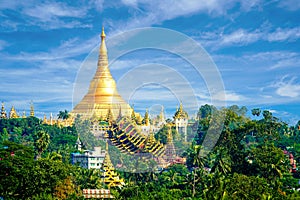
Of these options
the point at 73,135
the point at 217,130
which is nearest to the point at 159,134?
the point at 217,130

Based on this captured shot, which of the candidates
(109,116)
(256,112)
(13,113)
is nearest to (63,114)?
(13,113)

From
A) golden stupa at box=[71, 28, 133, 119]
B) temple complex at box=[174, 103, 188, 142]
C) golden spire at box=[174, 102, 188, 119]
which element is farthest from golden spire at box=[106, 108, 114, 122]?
Answer: golden spire at box=[174, 102, 188, 119]

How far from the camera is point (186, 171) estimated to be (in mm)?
26672

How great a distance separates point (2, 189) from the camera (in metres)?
15.3

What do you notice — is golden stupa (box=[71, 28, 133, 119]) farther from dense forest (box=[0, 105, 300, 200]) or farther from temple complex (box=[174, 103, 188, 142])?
temple complex (box=[174, 103, 188, 142])

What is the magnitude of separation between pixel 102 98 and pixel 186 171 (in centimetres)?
1343

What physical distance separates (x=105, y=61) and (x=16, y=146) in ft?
72.9

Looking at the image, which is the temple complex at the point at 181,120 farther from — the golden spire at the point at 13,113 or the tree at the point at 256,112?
the golden spire at the point at 13,113

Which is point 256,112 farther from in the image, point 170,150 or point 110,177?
point 110,177

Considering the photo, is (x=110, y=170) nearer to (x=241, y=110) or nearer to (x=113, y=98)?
(x=113, y=98)

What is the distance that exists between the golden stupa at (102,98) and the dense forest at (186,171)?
2.36m

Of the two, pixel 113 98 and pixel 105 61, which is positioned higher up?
pixel 105 61

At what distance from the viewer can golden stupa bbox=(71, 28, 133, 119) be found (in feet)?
115

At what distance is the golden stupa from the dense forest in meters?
2.36
